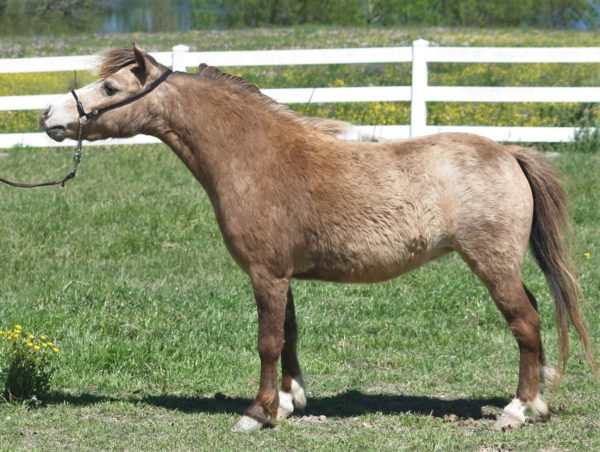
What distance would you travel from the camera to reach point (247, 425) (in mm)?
5848

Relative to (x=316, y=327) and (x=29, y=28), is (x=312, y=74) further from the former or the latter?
(x=29, y=28)

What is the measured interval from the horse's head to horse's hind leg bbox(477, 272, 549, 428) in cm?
223

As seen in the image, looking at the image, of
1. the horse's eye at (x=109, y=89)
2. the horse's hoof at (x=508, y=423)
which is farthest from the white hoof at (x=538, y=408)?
the horse's eye at (x=109, y=89)

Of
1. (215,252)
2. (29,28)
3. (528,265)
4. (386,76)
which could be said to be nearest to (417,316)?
(528,265)

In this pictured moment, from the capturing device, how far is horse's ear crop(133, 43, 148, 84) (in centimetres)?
591

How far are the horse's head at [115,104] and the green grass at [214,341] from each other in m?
1.75

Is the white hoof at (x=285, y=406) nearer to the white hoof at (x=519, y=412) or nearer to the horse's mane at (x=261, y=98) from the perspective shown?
the white hoof at (x=519, y=412)

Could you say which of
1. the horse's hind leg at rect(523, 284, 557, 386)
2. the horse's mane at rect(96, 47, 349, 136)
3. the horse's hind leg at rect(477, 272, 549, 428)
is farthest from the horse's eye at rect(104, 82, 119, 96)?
the horse's hind leg at rect(523, 284, 557, 386)

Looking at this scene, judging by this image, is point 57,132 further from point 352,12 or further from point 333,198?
point 352,12

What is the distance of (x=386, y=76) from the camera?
21.2 meters

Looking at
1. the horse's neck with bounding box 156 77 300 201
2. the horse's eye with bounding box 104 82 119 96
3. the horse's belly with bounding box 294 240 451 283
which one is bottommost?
the horse's belly with bounding box 294 240 451 283

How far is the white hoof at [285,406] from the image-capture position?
6.21 m

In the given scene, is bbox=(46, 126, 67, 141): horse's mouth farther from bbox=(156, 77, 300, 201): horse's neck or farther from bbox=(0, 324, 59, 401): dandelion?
bbox=(0, 324, 59, 401): dandelion

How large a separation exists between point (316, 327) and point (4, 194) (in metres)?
5.29
